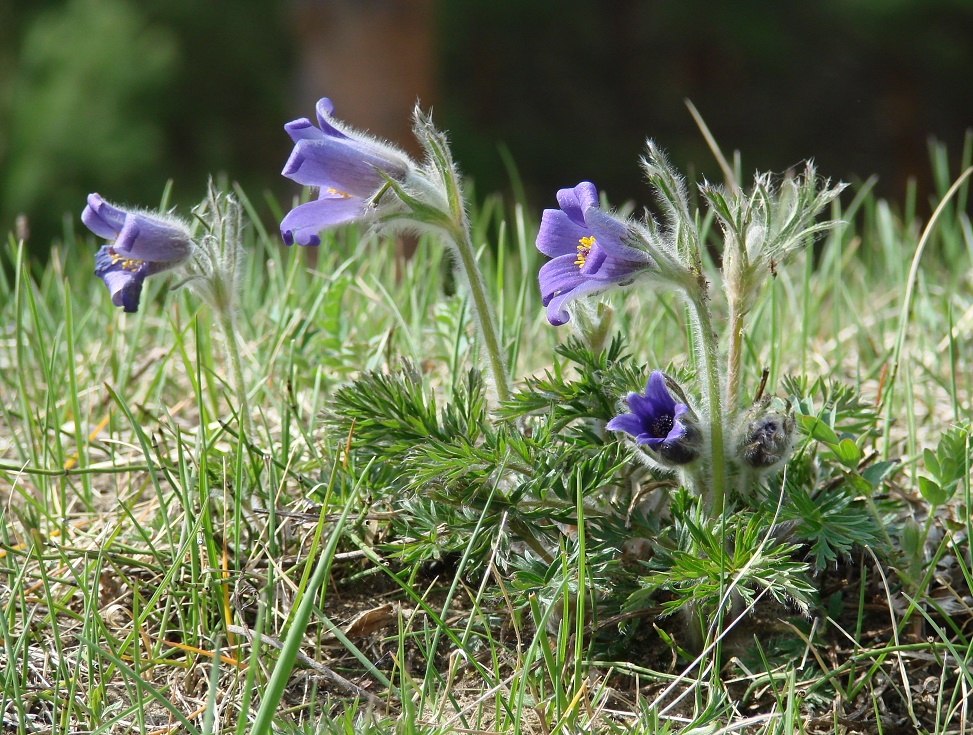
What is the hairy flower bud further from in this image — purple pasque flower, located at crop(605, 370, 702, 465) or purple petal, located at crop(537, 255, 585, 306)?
purple petal, located at crop(537, 255, 585, 306)

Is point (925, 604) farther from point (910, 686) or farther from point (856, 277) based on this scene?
point (856, 277)

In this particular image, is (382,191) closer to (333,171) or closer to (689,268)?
(333,171)

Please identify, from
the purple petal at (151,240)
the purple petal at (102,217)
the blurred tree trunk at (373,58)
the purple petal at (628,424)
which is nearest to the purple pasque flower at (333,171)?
the purple petal at (151,240)

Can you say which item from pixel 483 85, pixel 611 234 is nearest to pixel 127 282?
pixel 611 234

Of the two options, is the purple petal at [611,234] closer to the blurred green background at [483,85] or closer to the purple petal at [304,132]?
the purple petal at [304,132]

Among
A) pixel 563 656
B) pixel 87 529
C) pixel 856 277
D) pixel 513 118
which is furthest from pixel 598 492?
pixel 513 118

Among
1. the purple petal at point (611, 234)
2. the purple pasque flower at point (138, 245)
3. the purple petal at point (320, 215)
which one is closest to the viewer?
the purple petal at point (611, 234)
